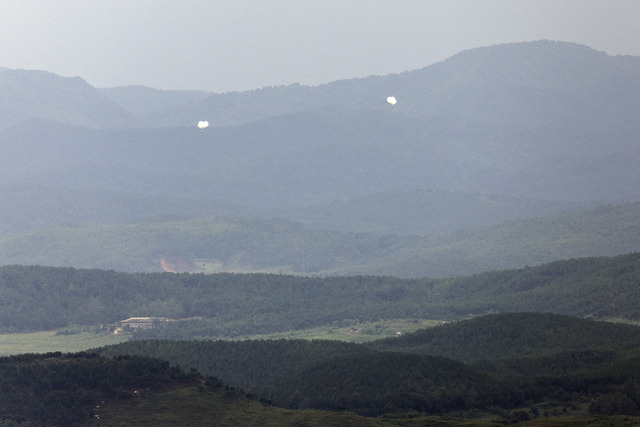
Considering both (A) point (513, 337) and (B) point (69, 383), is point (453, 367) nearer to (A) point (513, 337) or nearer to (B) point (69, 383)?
(A) point (513, 337)

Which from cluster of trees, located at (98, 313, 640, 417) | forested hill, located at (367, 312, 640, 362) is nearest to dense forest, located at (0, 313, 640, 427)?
cluster of trees, located at (98, 313, 640, 417)

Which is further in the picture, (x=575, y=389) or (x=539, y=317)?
(x=539, y=317)

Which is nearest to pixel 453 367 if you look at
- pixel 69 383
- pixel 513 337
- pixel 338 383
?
pixel 338 383

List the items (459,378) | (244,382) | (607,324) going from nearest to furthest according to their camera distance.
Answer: (459,378)
(244,382)
(607,324)

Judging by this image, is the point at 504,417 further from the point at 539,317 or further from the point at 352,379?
the point at 539,317

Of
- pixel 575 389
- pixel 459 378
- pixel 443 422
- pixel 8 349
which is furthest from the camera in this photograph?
pixel 8 349

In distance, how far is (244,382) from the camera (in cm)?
13525

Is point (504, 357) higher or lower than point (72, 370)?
lower

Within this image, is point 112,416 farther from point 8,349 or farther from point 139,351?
point 8,349

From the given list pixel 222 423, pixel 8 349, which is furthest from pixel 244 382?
pixel 8 349

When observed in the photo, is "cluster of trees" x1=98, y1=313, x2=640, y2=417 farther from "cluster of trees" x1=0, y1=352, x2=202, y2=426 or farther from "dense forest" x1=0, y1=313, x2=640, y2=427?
"cluster of trees" x1=0, y1=352, x2=202, y2=426

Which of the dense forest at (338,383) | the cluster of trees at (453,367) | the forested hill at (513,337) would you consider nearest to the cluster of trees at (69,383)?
the dense forest at (338,383)

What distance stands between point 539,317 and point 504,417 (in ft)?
198

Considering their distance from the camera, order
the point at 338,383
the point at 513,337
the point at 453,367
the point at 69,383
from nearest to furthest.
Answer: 1. the point at 69,383
2. the point at 338,383
3. the point at 453,367
4. the point at 513,337
